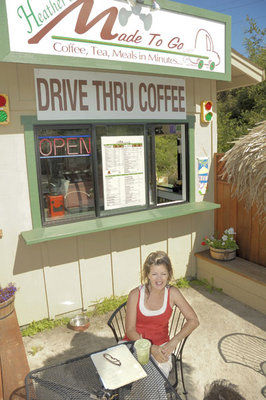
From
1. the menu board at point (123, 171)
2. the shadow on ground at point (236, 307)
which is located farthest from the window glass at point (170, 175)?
the shadow on ground at point (236, 307)

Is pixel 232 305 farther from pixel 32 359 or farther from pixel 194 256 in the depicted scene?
pixel 32 359

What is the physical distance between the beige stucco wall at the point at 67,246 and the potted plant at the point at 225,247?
0.48 meters

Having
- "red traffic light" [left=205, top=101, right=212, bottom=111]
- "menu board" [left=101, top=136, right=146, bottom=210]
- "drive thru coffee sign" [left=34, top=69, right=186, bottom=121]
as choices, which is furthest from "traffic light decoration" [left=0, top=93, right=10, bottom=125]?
"red traffic light" [left=205, top=101, right=212, bottom=111]

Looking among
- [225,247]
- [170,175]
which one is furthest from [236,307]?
[170,175]

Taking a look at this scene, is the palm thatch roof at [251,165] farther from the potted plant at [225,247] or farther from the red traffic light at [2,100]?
the red traffic light at [2,100]

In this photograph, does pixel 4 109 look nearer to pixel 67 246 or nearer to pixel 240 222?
pixel 67 246

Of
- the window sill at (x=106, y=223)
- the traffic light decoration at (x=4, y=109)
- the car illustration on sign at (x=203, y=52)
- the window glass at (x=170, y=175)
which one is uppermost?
the car illustration on sign at (x=203, y=52)

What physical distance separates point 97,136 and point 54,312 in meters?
3.06

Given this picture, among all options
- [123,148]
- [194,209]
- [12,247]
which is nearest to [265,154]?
[194,209]

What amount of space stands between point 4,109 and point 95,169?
5.38 feet

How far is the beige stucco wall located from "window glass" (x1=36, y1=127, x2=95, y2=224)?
0.99 ft

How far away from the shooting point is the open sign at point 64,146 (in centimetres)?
480

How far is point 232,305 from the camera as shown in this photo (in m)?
5.62

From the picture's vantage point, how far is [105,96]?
5.06 meters
